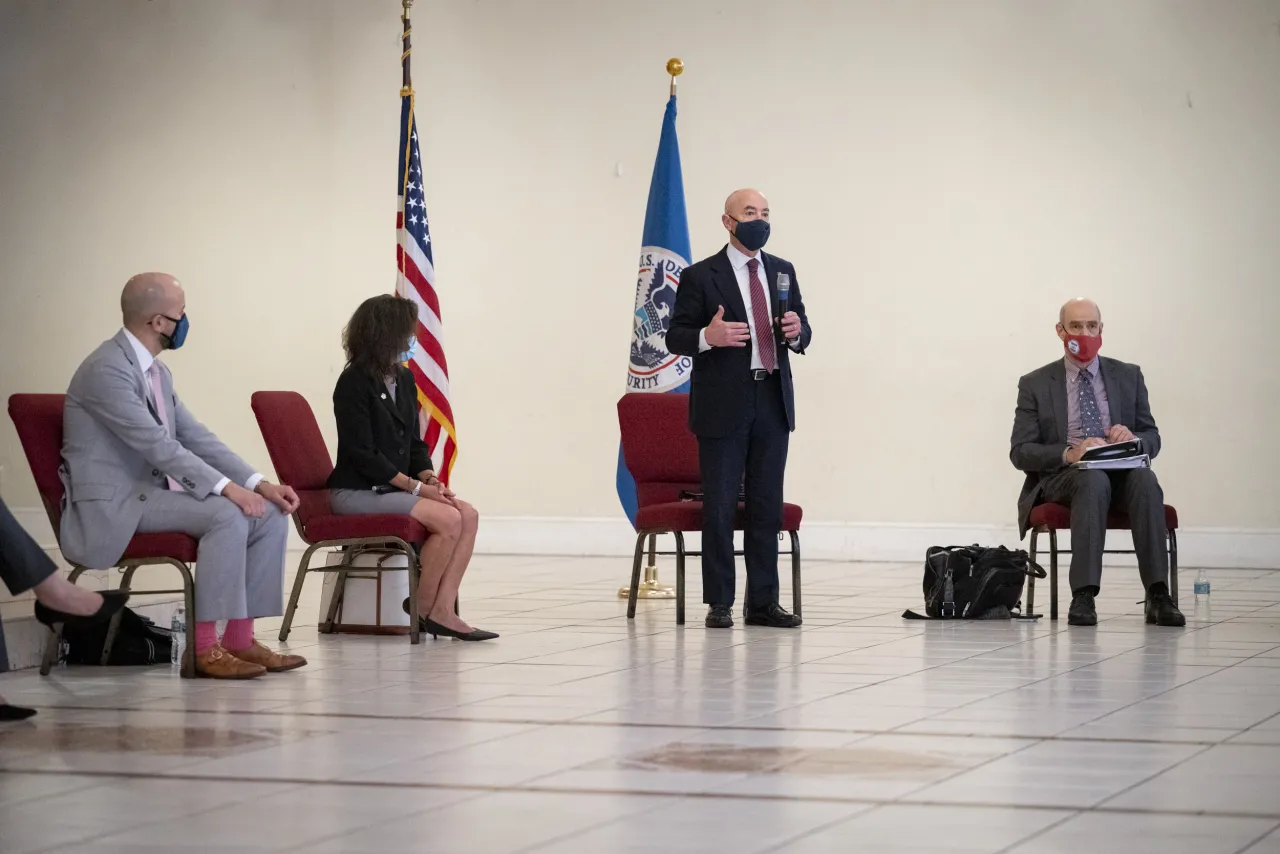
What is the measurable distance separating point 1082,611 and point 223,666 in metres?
3.02

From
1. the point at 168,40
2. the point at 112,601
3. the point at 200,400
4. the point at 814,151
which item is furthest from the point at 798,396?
the point at 112,601

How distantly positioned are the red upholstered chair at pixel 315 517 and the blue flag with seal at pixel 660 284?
2.02 m

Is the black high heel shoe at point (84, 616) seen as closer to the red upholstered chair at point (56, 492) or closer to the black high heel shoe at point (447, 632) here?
the red upholstered chair at point (56, 492)

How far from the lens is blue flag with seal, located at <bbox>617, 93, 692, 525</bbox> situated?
7594 mm

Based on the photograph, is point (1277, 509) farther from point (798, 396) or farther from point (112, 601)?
point (112, 601)

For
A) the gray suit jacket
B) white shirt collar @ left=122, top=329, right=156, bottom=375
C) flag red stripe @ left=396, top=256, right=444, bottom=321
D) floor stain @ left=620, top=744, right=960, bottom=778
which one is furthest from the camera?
flag red stripe @ left=396, top=256, right=444, bottom=321

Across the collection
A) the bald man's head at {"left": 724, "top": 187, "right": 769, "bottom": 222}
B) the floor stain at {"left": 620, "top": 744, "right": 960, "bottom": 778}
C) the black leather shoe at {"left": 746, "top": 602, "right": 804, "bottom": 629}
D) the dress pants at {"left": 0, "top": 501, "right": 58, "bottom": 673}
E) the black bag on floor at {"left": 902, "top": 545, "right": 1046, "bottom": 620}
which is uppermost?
the bald man's head at {"left": 724, "top": 187, "right": 769, "bottom": 222}

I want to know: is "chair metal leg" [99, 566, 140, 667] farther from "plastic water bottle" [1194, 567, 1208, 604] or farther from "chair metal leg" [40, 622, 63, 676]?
"plastic water bottle" [1194, 567, 1208, 604]

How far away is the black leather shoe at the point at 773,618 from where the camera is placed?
596 centimetres

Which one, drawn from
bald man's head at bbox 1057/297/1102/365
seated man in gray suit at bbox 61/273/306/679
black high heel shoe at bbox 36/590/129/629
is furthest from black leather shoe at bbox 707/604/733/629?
black high heel shoe at bbox 36/590/129/629

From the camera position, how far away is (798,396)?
9.90m

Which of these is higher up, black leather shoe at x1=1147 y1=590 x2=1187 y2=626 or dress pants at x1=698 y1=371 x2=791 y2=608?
dress pants at x1=698 y1=371 x2=791 y2=608

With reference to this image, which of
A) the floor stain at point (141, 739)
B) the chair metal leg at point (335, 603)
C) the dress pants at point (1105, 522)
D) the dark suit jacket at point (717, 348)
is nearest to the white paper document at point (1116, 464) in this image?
the dress pants at point (1105, 522)

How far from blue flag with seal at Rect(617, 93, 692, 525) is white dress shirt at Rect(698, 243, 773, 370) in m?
1.48
